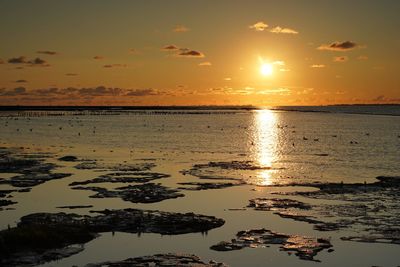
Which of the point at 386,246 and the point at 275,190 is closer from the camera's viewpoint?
the point at 386,246

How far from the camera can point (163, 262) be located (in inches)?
746

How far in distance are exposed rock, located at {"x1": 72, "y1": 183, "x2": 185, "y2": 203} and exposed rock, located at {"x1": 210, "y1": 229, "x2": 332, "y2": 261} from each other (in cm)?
977

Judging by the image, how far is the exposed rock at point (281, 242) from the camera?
20.6 metres

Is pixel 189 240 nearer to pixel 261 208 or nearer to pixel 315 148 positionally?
pixel 261 208

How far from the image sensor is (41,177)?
40.3 metres

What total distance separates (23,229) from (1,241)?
1.54 meters

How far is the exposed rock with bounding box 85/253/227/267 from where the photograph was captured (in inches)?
736

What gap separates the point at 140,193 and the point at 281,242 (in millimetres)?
13693

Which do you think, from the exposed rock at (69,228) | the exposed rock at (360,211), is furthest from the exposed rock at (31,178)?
the exposed rock at (360,211)

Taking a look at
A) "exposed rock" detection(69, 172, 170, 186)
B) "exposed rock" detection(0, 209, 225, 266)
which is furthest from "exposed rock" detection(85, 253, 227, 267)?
"exposed rock" detection(69, 172, 170, 186)

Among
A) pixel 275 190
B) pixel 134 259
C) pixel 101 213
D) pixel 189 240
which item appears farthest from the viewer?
pixel 275 190

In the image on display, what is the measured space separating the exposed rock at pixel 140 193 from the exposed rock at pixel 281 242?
977cm

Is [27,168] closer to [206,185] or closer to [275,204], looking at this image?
[206,185]

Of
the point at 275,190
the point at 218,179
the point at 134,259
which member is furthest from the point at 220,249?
the point at 218,179
